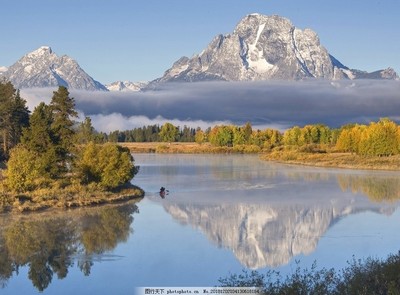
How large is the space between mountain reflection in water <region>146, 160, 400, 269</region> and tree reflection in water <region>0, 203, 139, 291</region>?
19.8 ft

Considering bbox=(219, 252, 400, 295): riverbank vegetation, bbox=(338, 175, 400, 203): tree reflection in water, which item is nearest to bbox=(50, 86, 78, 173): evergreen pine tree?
bbox=(338, 175, 400, 203): tree reflection in water

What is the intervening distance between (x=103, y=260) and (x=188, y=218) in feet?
51.7

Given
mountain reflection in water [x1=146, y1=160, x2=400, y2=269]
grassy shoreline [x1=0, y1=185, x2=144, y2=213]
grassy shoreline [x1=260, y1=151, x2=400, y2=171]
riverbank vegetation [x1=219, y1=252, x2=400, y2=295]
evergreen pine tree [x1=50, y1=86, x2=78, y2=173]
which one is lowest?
grassy shoreline [x1=260, y1=151, x2=400, y2=171]

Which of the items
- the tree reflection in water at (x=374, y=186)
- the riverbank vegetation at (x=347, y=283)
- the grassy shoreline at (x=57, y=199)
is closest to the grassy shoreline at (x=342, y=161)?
the tree reflection in water at (x=374, y=186)

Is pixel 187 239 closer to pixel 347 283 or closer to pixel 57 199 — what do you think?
pixel 57 199

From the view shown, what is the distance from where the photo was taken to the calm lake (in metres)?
28.6

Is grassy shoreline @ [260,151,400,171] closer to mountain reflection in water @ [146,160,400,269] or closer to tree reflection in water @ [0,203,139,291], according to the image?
mountain reflection in water @ [146,160,400,269]

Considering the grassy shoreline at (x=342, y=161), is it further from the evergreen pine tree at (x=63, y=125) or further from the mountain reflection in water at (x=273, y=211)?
the evergreen pine tree at (x=63, y=125)

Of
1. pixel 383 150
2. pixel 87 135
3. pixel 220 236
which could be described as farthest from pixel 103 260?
pixel 383 150

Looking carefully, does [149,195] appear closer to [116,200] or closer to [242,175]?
[116,200]

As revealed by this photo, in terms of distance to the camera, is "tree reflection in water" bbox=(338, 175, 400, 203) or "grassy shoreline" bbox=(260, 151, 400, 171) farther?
"grassy shoreline" bbox=(260, 151, 400, 171)

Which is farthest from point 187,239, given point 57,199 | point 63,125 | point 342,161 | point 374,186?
point 342,161

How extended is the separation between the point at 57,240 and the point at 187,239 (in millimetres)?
8174

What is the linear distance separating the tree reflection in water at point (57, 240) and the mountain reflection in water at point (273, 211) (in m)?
6.05
